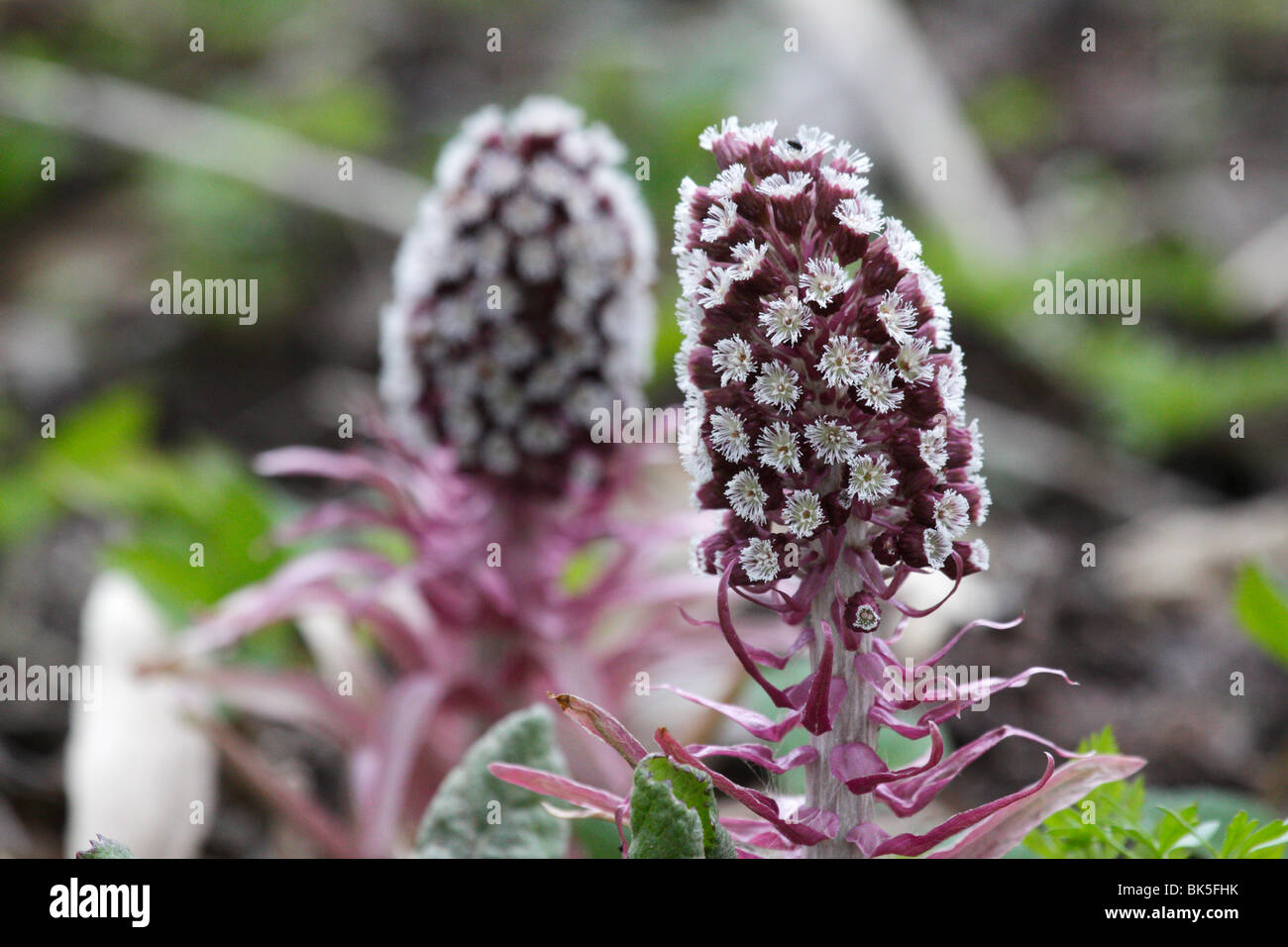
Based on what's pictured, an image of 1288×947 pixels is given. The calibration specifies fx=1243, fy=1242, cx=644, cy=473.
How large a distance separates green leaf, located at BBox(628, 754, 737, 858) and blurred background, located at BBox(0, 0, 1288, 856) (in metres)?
0.97

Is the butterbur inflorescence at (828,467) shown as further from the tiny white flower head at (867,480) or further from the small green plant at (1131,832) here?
the small green plant at (1131,832)

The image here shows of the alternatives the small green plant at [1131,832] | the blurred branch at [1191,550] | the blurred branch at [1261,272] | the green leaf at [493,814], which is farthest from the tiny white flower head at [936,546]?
the blurred branch at [1261,272]

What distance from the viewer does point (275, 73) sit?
6992 mm

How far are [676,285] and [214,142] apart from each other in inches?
85.1

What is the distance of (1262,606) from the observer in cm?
199

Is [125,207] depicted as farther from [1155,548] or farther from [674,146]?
[1155,548]

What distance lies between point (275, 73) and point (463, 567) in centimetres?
545

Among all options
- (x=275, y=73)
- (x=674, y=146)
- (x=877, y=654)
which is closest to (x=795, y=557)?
(x=877, y=654)

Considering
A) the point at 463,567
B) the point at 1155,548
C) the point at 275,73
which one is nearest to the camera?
the point at 463,567

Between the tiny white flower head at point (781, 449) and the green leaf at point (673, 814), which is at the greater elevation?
the tiny white flower head at point (781, 449)

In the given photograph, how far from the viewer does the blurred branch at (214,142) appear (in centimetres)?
530

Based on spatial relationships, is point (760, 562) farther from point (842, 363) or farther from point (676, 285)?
point (676, 285)

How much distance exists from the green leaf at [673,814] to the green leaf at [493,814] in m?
0.36
